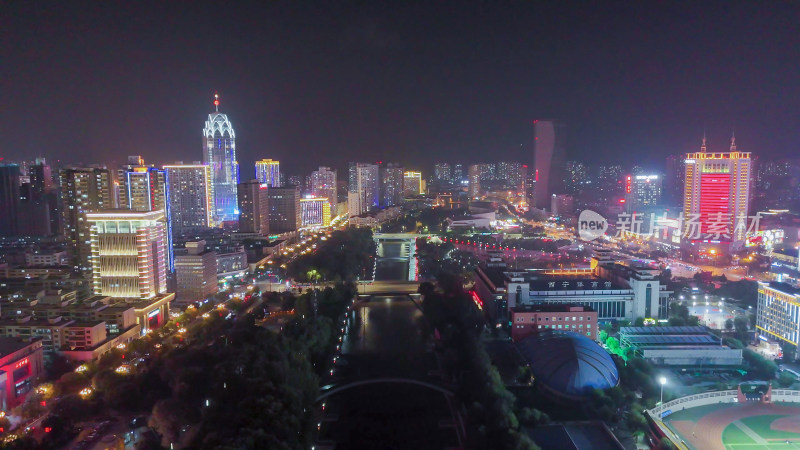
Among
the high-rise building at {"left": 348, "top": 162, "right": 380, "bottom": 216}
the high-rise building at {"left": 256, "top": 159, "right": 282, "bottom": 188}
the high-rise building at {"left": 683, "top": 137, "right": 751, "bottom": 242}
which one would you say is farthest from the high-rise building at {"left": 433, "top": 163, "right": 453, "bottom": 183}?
the high-rise building at {"left": 683, "top": 137, "right": 751, "bottom": 242}

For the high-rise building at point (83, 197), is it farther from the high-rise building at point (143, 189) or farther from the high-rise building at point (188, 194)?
the high-rise building at point (188, 194)

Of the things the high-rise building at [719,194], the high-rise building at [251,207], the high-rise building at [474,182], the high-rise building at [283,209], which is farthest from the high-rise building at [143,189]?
the high-rise building at [474,182]

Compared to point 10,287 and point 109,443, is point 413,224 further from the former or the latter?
point 109,443

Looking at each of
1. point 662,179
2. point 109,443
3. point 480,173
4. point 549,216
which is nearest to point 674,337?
point 109,443

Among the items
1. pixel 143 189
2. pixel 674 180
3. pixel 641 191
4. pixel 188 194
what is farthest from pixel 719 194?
pixel 188 194

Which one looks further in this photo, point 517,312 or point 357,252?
point 357,252

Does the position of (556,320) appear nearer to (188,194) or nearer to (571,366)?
(571,366)
